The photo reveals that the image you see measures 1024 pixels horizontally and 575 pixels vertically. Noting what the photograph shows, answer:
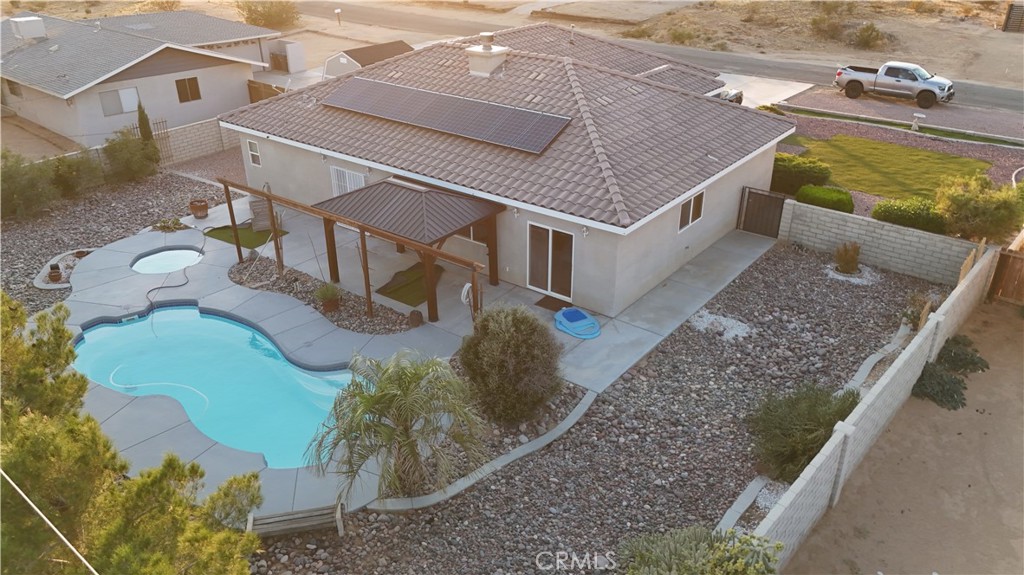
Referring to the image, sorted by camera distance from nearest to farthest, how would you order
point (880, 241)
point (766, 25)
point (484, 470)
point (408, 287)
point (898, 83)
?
point (484, 470) < point (408, 287) < point (880, 241) < point (898, 83) < point (766, 25)

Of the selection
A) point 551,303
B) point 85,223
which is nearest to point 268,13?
point 85,223

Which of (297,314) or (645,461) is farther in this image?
(297,314)

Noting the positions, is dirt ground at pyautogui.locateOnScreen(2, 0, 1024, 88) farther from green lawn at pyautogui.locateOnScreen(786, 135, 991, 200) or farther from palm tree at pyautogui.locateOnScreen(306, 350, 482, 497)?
palm tree at pyautogui.locateOnScreen(306, 350, 482, 497)

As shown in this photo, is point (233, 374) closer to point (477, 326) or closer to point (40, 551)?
point (477, 326)

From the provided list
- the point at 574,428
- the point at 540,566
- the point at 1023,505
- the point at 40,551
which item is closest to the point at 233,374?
the point at 574,428

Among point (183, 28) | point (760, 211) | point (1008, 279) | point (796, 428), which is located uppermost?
point (183, 28)

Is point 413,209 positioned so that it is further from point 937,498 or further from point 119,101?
point 119,101

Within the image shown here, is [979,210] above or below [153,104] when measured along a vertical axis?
above
